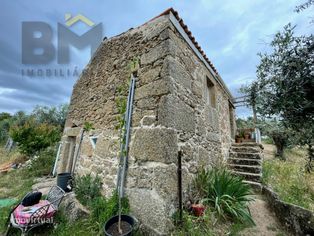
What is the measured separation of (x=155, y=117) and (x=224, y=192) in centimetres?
217

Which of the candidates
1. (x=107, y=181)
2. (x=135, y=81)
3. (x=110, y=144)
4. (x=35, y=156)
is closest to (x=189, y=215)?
(x=107, y=181)

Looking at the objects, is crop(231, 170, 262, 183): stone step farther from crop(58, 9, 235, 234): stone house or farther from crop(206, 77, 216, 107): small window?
crop(206, 77, 216, 107): small window

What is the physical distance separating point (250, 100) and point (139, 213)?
10.6 ft

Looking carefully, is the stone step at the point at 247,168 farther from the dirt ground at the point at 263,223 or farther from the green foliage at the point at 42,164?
the green foliage at the point at 42,164

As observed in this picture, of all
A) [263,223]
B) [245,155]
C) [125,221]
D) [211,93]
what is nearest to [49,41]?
[211,93]

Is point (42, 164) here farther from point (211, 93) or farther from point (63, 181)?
point (211, 93)

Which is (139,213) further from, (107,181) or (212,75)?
(212,75)

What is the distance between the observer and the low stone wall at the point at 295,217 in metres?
2.61

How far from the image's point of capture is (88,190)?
3568 mm

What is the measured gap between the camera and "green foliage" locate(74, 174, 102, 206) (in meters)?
3.49

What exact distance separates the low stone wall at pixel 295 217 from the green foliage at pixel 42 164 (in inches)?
321

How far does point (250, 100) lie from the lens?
3586 millimetres

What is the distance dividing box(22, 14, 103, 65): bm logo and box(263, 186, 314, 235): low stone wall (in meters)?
6.48

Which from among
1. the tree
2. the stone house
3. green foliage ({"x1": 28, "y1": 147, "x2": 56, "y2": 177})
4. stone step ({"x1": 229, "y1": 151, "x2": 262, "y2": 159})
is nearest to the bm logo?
the stone house
